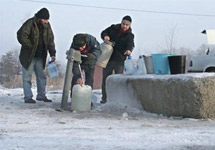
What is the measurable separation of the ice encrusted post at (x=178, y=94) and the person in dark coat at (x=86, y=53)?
0.87 metres

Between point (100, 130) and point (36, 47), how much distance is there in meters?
3.01

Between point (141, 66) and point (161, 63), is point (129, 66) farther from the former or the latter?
point (161, 63)

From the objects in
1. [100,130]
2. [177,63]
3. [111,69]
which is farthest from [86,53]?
[100,130]

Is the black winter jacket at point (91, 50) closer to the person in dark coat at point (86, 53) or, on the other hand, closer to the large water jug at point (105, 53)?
the person in dark coat at point (86, 53)

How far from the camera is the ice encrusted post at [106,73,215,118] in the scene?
552 cm

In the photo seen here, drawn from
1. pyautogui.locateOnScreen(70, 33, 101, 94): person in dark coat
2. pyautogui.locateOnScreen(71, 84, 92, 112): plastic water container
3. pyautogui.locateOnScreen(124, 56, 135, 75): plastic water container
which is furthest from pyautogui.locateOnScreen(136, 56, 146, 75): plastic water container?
pyautogui.locateOnScreen(71, 84, 92, 112): plastic water container

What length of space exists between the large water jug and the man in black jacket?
0.10 m

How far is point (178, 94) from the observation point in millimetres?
5656

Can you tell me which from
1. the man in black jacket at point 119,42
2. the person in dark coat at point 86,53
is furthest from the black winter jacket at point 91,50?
the man in black jacket at point 119,42

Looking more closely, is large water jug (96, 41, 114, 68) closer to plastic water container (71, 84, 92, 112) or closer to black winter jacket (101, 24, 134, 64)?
black winter jacket (101, 24, 134, 64)

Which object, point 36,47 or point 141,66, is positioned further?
point 36,47

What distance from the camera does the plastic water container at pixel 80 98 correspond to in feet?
21.0

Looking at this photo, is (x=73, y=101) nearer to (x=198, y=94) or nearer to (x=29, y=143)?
(x=198, y=94)

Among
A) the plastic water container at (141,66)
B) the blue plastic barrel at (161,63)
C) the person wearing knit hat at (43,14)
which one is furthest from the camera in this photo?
the person wearing knit hat at (43,14)
